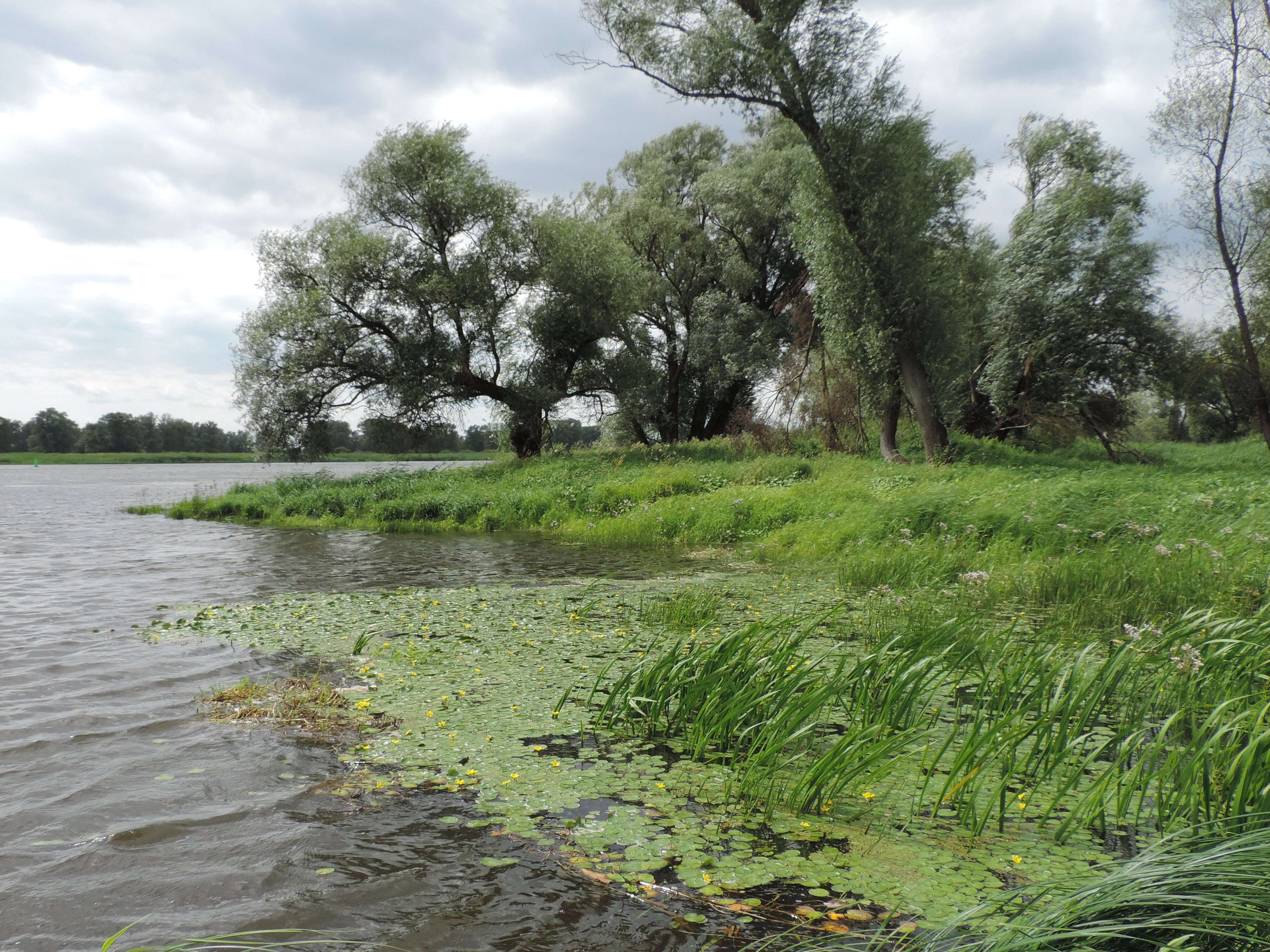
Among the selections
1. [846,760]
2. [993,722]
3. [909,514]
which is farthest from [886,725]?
[909,514]

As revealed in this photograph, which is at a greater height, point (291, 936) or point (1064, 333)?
point (1064, 333)

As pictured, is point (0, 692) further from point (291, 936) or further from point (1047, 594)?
point (1047, 594)

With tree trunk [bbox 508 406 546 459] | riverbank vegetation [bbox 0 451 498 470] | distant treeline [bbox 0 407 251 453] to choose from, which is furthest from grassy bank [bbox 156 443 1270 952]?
distant treeline [bbox 0 407 251 453]

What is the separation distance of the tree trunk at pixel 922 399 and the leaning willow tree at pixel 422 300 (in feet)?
37.8

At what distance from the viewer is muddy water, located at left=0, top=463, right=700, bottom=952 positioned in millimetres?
2854

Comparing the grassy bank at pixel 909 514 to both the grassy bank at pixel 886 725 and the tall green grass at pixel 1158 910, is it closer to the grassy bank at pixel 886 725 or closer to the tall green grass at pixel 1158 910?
the grassy bank at pixel 886 725

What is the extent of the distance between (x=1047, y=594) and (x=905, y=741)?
16.9ft

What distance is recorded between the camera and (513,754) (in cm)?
439

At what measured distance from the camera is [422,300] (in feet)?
82.0

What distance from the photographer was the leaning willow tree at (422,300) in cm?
2433

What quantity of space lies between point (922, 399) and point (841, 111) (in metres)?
7.80

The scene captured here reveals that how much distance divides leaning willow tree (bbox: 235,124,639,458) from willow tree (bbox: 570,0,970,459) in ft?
27.2

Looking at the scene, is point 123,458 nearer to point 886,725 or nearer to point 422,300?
point 422,300

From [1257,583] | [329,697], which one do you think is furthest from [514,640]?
[1257,583]
